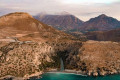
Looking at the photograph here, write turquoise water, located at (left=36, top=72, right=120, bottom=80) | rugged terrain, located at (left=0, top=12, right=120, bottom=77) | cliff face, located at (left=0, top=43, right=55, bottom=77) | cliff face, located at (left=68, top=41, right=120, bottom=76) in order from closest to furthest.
A: 1. turquoise water, located at (left=36, top=72, right=120, bottom=80)
2. cliff face, located at (left=0, top=43, right=55, bottom=77)
3. rugged terrain, located at (left=0, top=12, right=120, bottom=77)
4. cliff face, located at (left=68, top=41, right=120, bottom=76)

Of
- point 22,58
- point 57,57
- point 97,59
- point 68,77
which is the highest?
point 22,58

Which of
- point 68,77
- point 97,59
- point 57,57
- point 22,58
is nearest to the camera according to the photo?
point 68,77

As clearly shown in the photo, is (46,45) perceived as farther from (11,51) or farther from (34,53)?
(11,51)

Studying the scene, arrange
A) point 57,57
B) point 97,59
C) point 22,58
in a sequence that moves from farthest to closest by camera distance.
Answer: point 57,57
point 97,59
point 22,58

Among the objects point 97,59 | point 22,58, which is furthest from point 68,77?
point 22,58

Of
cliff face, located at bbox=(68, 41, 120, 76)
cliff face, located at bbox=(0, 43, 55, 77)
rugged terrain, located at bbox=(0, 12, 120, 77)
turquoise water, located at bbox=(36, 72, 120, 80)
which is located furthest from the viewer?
cliff face, located at bbox=(68, 41, 120, 76)

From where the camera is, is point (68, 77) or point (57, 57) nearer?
point (68, 77)

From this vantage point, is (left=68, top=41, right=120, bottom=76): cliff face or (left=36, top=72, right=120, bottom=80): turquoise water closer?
(left=36, top=72, right=120, bottom=80): turquoise water

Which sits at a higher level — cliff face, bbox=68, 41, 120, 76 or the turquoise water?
cliff face, bbox=68, 41, 120, 76

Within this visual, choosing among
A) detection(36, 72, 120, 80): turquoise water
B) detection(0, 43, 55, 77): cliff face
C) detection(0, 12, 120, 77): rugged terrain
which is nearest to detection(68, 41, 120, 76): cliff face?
detection(0, 12, 120, 77): rugged terrain

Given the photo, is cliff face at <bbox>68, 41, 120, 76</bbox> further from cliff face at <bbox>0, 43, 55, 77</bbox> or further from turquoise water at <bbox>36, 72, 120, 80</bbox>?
cliff face at <bbox>0, 43, 55, 77</bbox>

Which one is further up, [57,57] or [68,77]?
[57,57]

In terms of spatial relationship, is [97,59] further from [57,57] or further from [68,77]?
[57,57]
